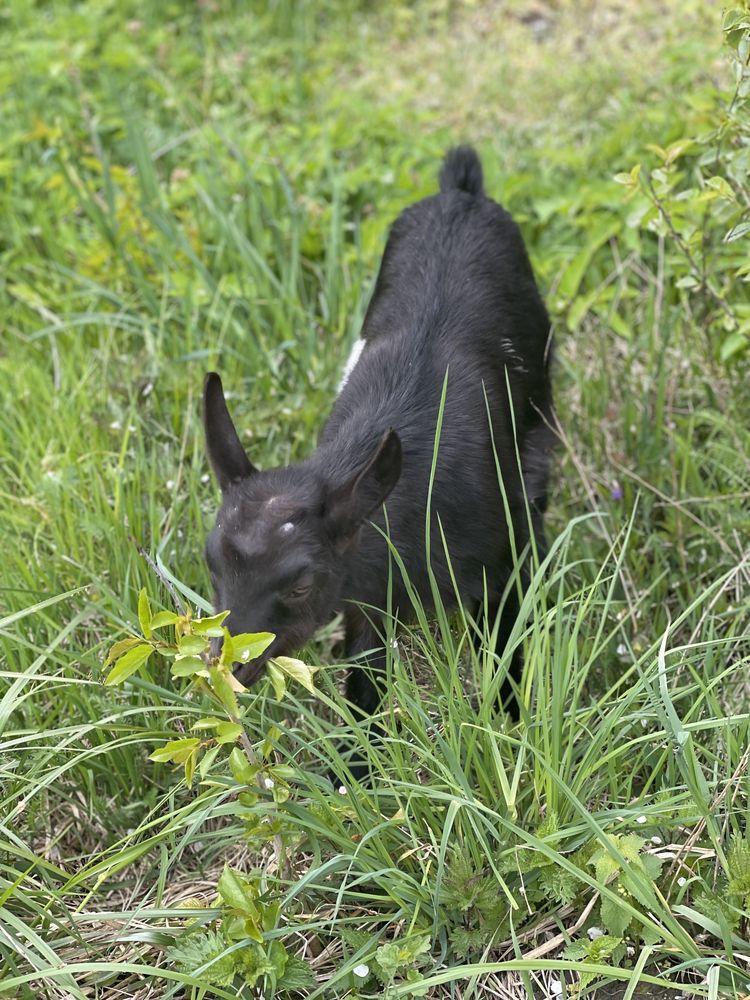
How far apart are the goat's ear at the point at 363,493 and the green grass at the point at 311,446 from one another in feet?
1.20

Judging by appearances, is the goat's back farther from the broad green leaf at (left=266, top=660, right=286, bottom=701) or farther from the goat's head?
the broad green leaf at (left=266, top=660, right=286, bottom=701)

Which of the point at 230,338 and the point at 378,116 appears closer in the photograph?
the point at 230,338

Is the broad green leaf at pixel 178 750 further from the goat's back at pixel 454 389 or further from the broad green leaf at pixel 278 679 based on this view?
the goat's back at pixel 454 389

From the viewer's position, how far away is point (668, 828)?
2.84m

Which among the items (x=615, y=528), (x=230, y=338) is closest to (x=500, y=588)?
(x=615, y=528)

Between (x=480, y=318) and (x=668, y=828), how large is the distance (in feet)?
5.64

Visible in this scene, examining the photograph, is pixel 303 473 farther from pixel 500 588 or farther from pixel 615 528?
pixel 615 528

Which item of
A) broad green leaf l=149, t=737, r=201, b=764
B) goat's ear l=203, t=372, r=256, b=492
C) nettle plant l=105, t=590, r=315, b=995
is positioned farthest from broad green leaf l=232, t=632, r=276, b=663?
goat's ear l=203, t=372, r=256, b=492

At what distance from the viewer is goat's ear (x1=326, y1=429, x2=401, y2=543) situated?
9.53ft

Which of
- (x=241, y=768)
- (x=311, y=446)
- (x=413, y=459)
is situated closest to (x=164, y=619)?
(x=241, y=768)

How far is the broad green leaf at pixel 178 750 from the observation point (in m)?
2.49

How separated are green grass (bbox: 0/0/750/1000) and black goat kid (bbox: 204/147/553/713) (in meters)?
0.22

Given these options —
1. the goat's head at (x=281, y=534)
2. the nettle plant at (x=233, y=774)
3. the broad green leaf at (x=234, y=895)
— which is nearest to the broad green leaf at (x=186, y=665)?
the nettle plant at (x=233, y=774)

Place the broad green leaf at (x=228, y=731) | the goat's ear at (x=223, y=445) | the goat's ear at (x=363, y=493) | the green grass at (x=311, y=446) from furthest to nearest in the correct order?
the goat's ear at (x=223, y=445)
the goat's ear at (x=363, y=493)
the green grass at (x=311, y=446)
the broad green leaf at (x=228, y=731)
